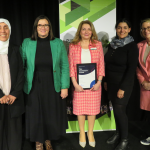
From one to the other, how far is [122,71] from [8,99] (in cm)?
154

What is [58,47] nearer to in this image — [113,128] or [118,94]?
[118,94]

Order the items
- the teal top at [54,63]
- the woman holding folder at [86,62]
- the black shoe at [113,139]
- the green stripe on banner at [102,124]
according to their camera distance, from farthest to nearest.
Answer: the green stripe on banner at [102,124], the black shoe at [113,139], the woman holding folder at [86,62], the teal top at [54,63]

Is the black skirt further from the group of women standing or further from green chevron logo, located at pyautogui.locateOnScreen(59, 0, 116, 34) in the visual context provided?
green chevron logo, located at pyautogui.locateOnScreen(59, 0, 116, 34)

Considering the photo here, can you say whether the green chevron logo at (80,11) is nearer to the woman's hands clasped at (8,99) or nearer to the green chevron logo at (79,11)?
the green chevron logo at (79,11)

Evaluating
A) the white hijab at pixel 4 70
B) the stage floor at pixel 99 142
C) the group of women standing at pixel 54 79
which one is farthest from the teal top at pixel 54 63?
the stage floor at pixel 99 142

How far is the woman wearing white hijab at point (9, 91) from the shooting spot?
188cm

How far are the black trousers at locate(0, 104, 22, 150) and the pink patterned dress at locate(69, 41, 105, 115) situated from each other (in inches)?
34.2

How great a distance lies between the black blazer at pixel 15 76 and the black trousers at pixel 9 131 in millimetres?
82

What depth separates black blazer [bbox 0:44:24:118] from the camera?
1.90 m

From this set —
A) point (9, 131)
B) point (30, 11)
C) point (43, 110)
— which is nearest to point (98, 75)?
point (43, 110)

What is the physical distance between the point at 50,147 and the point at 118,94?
1.23 m

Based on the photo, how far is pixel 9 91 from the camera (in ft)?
6.31

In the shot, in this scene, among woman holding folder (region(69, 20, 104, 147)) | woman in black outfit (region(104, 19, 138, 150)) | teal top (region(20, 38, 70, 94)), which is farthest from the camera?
woman holding folder (region(69, 20, 104, 147))

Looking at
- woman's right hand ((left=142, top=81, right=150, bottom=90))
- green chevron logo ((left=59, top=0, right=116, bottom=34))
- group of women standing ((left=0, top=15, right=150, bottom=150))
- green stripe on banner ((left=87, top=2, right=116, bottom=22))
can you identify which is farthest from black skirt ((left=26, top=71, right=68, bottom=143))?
green stripe on banner ((left=87, top=2, right=116, bottom=22))
